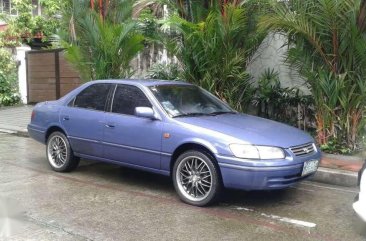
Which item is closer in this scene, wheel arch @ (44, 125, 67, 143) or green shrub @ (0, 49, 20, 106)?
wheel arch @ (44, 125, 67, 143)

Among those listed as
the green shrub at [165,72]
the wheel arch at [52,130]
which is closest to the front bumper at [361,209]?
the wheel arch at [52,130]

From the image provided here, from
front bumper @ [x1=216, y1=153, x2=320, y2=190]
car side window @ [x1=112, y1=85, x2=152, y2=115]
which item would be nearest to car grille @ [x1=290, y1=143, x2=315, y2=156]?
front bumper @ [x1=216, y1=153, x2=320, y2=190]

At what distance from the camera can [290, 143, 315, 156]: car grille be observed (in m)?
5.73

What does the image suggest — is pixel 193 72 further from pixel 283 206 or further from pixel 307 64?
pixel 283 206

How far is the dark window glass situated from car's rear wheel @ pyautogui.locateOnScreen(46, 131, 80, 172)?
1.94ft

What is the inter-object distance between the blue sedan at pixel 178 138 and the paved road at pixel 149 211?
0.35m

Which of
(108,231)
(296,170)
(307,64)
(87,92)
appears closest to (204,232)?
(108,231)

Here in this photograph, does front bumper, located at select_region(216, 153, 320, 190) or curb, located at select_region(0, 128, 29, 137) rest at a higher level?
front bumper, located at select_region(216, 153, 320, 190)

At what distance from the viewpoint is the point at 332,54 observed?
8.27m

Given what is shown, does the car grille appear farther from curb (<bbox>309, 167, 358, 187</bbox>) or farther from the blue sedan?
curb (<bbox>309, 167, 358, 187</bbox>)

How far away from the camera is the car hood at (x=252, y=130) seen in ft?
18.5

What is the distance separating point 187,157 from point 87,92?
7.52 feet

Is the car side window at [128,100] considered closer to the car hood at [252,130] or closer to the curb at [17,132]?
the car hood at [252,130]

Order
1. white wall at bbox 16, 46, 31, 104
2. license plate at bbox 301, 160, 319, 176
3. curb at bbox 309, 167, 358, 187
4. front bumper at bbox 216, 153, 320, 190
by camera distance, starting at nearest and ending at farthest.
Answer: front bumper at bbox 216, 153, 320, 190 < license plate at bbox 301, 160, 319, 176 < curb at bbox 309, 167, 358, 187 < white wall at bbox 16, 46, 31, 104
